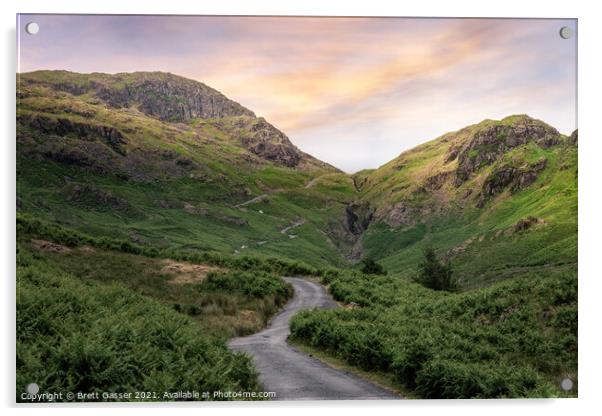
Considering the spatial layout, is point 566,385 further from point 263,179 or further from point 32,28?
point 32,28

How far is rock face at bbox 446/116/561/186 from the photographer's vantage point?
14.1 m

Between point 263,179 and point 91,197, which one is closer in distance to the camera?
point 91,197

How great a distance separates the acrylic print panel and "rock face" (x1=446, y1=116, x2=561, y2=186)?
0.07m

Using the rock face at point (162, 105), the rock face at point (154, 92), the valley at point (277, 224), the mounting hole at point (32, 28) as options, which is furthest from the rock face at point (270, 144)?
the mounting hole at point (32, 28)

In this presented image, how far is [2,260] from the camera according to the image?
38.3 ft

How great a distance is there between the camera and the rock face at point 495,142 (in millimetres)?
14133

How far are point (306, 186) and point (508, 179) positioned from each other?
325 inches

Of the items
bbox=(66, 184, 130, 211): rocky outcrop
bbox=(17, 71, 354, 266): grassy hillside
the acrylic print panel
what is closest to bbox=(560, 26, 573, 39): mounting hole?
the acrylic print panel

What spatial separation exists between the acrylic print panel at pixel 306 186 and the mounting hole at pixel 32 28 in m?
0.12

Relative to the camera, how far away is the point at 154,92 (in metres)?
15.0

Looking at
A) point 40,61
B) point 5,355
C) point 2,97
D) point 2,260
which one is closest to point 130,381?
point 5,355

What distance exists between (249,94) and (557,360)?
11998mm

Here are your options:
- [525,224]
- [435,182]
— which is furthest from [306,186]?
[525,224]

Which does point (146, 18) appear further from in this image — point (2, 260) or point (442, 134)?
point (442, 134)
